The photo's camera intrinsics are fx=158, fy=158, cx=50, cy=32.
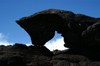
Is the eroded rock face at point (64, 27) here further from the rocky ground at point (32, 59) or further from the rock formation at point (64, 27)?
the rocky ground at point (32, 59)

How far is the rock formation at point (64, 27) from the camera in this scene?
13836 mm

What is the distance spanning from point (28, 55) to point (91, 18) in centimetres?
679

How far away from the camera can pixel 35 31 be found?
1647 cm

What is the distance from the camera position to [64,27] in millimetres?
16016

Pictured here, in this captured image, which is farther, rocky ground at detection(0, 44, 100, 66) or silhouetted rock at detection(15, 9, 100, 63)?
silhouetted rock at detection(15, 9, 100, 63)

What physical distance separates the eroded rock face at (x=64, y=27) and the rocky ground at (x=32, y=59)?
1688mm

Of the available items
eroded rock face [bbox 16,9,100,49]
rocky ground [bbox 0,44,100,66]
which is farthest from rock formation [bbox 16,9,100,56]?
rocky ground [bbox 0,44,100,66]

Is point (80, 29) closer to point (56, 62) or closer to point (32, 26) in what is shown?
point (56, 62)

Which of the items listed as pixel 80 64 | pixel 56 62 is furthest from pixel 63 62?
pixel 80 64

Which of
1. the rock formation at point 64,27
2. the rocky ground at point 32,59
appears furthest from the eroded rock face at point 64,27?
the rocky ground at point 32,59

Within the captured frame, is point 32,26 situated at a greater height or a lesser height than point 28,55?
greater

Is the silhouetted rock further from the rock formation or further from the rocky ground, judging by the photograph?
the rocky ground

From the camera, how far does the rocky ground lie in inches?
467

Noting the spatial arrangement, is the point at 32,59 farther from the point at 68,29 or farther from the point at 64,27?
the point at 64,27
